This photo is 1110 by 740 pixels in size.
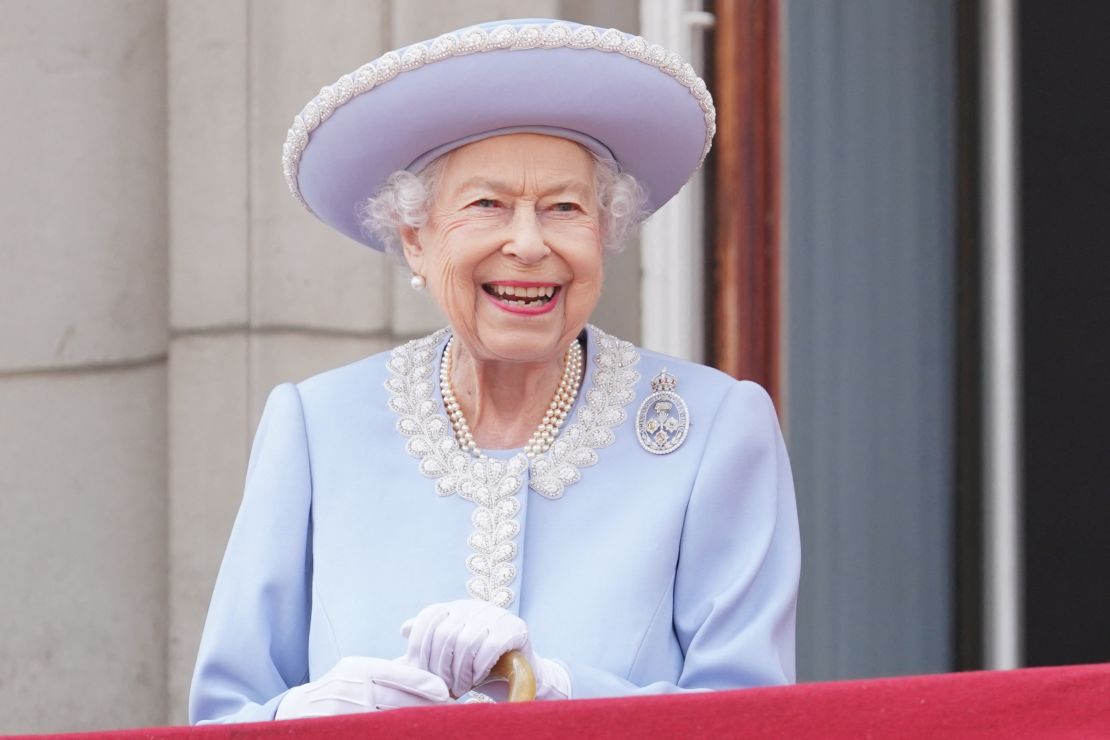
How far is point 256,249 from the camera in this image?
177 inches

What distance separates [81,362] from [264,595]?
2.13 metres

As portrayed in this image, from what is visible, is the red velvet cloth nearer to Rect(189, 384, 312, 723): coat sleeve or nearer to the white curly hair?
Rect(189, 384, 312, 723): coat sleeve

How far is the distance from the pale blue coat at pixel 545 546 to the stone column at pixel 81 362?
1935 millimetres

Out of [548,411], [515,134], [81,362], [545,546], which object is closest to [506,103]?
[515,134]

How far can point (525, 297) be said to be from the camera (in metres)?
2.63

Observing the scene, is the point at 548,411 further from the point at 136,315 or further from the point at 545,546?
the point at 136,315

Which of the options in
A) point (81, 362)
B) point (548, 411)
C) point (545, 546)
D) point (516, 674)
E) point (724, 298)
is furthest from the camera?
point (724, 298)

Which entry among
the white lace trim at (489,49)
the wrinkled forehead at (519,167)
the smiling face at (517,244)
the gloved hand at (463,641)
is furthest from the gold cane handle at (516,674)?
the white lace trim at (489,49)

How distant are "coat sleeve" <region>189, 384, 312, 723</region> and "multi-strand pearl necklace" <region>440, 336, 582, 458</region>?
0.22 m

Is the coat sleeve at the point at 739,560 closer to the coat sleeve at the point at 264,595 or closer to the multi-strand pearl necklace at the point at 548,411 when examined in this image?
the multi-strand pearl necklace at the point at 548,411

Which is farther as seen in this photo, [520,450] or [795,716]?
[520,450]

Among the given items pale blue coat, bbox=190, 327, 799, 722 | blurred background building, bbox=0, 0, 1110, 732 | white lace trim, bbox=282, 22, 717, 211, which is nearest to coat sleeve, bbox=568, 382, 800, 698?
pale blue coat, bbox=190, 327, 799, 722

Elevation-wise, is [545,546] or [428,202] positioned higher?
[428,202]

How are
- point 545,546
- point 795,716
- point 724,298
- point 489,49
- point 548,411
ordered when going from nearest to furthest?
point 795,716
point 489,49
point 545,546
point 548,411
point 724,298
